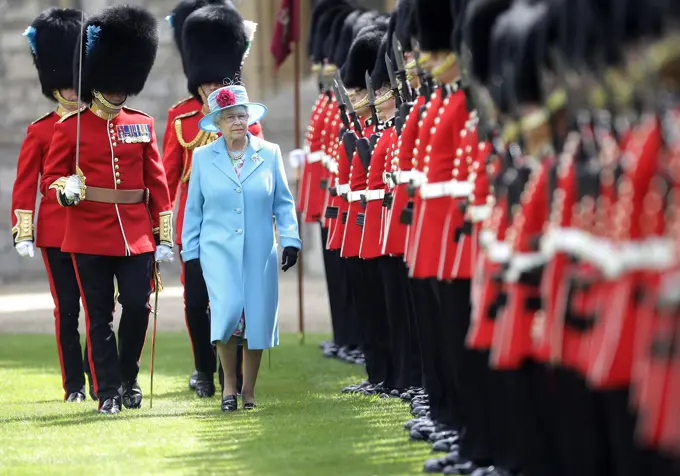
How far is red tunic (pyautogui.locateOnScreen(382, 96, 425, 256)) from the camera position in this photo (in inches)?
302

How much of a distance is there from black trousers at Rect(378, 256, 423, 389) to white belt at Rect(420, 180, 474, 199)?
1.83 meters

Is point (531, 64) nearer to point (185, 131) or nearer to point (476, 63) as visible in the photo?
point (476, 63)

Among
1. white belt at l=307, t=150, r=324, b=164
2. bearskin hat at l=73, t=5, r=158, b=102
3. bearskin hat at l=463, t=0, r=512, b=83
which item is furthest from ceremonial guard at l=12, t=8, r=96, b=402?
bearskin hat at l=463, t=0, r=512, b=83

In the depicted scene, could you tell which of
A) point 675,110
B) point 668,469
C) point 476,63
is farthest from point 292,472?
point 675,110

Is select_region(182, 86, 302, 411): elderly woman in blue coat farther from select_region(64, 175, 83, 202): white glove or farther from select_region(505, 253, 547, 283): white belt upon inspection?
select_region(505, 253, 547, 283): white belt

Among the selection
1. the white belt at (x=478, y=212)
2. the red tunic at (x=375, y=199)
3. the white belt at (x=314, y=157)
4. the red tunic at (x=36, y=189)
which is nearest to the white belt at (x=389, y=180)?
the red tunic at (x=375, y=199)

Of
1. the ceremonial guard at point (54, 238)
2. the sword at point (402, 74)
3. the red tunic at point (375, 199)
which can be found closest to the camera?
the sword at point (402, 74)

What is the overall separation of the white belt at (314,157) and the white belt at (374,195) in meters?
2.97

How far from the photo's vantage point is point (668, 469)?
468 cm

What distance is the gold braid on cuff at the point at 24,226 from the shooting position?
9.38 metres

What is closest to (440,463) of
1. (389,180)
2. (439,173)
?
(439,173)

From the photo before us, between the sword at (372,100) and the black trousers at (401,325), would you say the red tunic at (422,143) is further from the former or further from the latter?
the sword at (372,100)

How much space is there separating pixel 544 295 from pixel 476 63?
1.10 meters

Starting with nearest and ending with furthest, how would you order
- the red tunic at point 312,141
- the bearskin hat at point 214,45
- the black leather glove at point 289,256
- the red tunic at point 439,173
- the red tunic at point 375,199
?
the red tunic at point 439,173
the black leather glove at point 289,256
the red tunic at point 375,199
the bearskin hat at point 214,45
the red tunic at point 312,141
